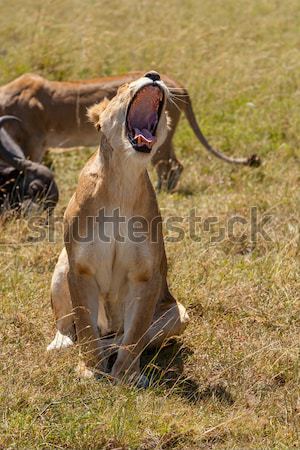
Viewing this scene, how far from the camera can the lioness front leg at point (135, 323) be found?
464cm

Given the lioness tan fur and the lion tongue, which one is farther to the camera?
the lioness tan fur

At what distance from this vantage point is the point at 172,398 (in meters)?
4.44

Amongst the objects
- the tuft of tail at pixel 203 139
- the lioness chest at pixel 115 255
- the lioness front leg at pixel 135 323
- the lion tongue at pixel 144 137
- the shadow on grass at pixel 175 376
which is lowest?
the tuft of tail at pixel 203 139

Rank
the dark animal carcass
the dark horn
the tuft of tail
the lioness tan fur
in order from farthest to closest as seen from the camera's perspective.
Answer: the lioness tan fur, the tuft of tail, the dark horn, the dark animal carcass

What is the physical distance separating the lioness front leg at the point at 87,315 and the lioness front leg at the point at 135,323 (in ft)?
0.36

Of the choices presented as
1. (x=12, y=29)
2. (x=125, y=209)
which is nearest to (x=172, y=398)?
(x=125, y=209)

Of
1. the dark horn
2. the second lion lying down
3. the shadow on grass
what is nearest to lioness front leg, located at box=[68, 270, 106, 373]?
the second lion lying down

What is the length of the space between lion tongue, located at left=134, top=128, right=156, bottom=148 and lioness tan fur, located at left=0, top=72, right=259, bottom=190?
4178 mm

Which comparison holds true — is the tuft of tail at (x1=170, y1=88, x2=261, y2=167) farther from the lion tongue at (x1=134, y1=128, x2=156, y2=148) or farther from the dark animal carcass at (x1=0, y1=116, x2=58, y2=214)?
the lion tongue at (x1=134, y1=128, x2=156, y2=148)

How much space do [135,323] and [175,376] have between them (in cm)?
36

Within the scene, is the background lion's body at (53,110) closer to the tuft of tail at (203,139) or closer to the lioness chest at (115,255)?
the tuft of tail at (203,139)

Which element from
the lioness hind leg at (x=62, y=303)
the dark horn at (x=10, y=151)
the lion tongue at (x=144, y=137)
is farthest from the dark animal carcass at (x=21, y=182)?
the lion tongue at (x=144, y=137)

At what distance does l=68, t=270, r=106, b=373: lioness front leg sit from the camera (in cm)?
468

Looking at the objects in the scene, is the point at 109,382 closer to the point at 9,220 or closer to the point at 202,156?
the point at 9,220
